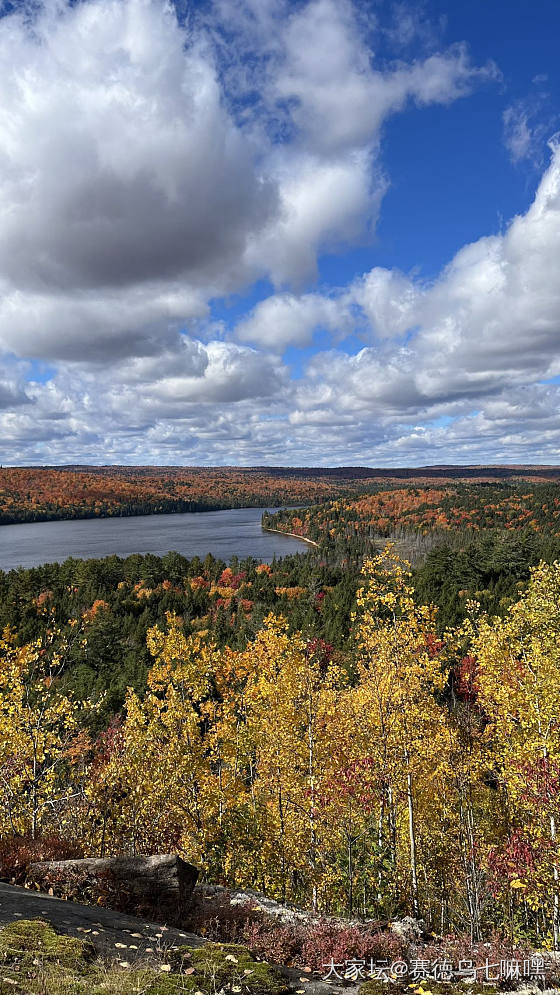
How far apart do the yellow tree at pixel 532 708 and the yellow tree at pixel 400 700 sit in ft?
5.99

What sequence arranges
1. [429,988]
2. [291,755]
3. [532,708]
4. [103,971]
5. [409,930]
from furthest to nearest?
1. [291,755]
2. [532,708]
3. [409,930]
4. [429,988]
5. [103,971]

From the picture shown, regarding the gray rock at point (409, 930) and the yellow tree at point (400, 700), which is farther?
the yellow tree at point (400, 700)

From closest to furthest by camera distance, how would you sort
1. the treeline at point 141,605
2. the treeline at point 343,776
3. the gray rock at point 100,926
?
1. the gray rock at point 100,926
2. the treeline at point 343,776
3. the treeline at point 141,605

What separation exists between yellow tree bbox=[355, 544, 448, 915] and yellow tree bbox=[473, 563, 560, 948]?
1.82 m

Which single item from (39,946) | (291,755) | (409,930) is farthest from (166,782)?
(39,946)

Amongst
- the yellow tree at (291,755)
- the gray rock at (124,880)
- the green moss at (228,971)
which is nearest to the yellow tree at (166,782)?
the yellow tree at (291,755)

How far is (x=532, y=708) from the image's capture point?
14312 millimetres

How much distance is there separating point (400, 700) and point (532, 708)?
3776mm

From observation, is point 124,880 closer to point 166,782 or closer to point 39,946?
point 39,946

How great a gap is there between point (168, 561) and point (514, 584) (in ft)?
262

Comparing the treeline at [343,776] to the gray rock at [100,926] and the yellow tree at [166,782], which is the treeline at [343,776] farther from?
the gray rock at [100,926]

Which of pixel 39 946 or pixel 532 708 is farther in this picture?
pixel 532 708

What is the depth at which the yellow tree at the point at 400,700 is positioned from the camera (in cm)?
1584

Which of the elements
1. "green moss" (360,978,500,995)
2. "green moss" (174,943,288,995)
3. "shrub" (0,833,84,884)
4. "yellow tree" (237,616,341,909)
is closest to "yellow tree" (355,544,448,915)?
"yellow tree" (237,616,341,909)
